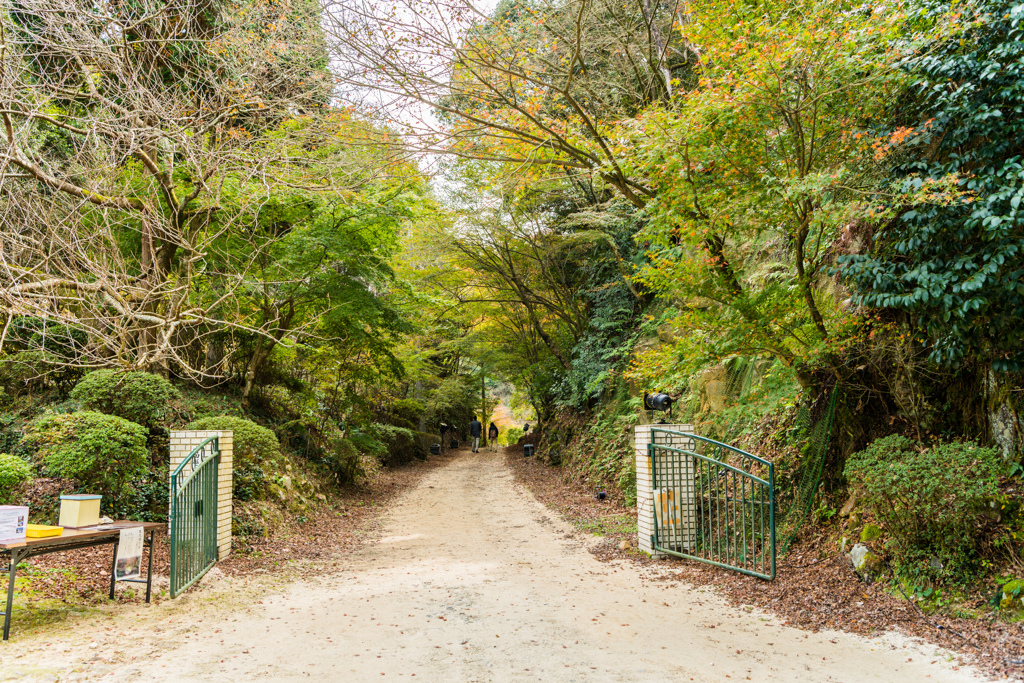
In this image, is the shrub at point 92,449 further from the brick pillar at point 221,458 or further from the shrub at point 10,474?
the brick pillar at point 221,458

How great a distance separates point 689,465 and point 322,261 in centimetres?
668

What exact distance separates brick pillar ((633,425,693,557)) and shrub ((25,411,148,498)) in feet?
19.0

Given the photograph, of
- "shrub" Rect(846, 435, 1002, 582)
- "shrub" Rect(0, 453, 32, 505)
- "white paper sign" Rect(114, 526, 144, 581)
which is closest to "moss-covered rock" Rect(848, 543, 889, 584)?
"shrub" Rect(846, 435, 1002, 582)

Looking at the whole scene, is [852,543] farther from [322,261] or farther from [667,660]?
[322,261]

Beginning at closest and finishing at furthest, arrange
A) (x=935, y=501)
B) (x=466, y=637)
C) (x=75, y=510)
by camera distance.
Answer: (x=466, y=637) < (x=935, y=501) < (x=75, y=510)

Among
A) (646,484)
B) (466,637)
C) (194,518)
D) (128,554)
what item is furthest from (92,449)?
(646,484)

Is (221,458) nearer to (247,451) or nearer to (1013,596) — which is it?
(247,451)

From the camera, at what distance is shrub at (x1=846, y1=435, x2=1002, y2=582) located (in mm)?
4484

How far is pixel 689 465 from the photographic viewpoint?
710 cm

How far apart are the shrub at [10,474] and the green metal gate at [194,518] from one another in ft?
5.40

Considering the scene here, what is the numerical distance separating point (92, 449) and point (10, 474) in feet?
2.58

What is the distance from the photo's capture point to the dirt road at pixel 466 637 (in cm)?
372

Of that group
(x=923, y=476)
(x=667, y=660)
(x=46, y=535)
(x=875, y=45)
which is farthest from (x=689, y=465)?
(x=46, y=535)

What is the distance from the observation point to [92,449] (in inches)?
256
